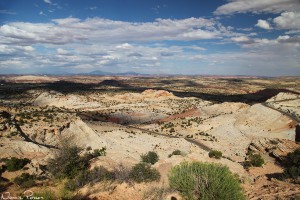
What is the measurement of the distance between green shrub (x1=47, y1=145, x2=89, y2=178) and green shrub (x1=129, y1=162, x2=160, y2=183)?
12.0 feet

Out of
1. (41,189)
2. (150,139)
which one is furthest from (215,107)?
(41,189)

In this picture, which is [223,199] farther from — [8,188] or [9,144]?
[9,144]

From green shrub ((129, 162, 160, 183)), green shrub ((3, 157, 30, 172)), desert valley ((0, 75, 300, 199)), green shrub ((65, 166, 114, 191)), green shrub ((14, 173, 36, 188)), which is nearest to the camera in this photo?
green shrub ((14, 173, 36, 188))

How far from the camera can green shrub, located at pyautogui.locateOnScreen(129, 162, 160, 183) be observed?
60.8 feet

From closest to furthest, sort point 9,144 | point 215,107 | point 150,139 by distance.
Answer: point 9,144 → point 150,139 → point 215,107

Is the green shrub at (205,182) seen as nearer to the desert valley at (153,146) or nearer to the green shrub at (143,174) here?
the desert valley at (153,146)

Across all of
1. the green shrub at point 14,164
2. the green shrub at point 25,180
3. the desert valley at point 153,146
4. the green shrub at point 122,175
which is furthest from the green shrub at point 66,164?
the green shrub at point 122,175

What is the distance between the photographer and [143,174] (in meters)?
19.0

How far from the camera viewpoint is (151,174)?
1933 centimetres

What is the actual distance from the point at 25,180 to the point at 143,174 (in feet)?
23.7

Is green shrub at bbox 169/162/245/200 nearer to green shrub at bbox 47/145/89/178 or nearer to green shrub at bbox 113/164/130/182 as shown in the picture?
green shrub at bbox 113/164/130/182

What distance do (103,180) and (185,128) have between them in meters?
34.9

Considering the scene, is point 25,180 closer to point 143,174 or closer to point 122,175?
point 122,175

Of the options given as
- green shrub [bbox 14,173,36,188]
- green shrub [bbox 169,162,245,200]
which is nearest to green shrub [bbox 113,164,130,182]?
green shrub [bbox 169,162,245,200]
